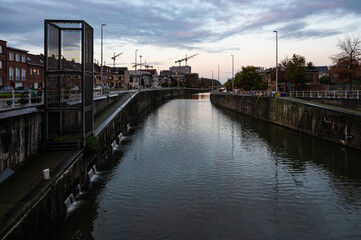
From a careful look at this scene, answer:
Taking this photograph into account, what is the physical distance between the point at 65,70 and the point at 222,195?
16517 millimetres

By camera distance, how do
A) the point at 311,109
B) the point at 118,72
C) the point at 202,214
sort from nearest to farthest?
the point at 202,214 → the point at 311,109 → the point at 118,72

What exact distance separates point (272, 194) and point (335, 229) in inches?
204

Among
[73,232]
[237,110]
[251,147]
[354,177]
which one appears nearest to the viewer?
[73,232]

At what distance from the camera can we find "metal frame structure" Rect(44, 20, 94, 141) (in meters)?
24.0

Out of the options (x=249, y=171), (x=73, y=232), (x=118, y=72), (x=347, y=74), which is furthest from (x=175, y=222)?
(x=118, y=72)

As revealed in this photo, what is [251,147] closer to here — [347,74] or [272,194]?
[272,194]

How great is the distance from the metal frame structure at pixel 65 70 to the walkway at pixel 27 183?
3.52 metres

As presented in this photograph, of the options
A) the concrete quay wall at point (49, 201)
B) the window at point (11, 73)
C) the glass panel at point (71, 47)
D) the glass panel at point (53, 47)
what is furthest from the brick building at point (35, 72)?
the concrete quay wall at point (49, 201)

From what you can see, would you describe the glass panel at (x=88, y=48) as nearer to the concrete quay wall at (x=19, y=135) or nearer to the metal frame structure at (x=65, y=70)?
the metal frame structure at (x=65, y=70)

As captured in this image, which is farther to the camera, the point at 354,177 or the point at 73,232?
the point at 354,177

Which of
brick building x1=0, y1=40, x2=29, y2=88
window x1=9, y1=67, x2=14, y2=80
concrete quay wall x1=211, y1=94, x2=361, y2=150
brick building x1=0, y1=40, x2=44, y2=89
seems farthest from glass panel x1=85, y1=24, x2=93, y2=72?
window x1=9, y1=67, x2=14, y2=80

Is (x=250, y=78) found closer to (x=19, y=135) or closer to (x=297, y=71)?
(x=297, y=71)

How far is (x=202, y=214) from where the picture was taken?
16734 mm

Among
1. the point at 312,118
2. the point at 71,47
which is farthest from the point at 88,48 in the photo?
the point at 312,118
